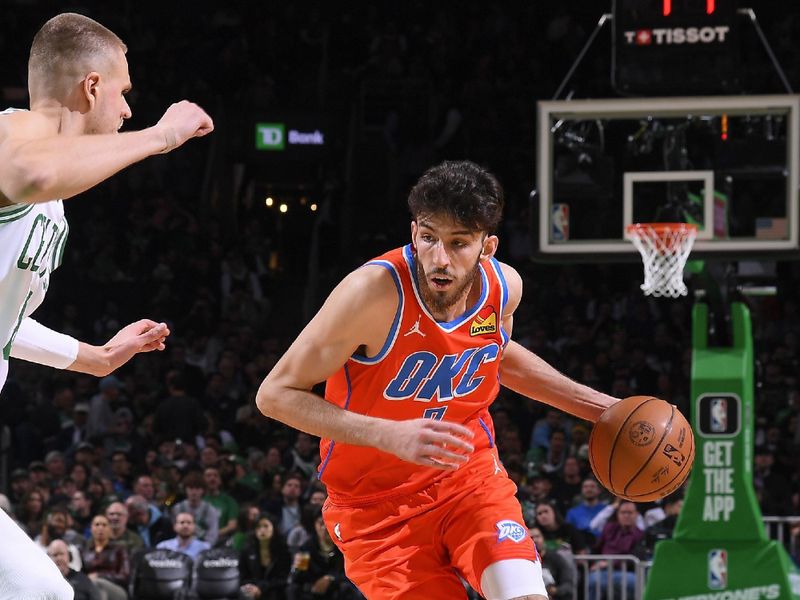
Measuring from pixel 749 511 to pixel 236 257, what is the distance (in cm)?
821

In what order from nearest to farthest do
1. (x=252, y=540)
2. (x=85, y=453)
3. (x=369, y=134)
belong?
(x=252, y=540) → (x=85, y=453) → (x=369, y=134)

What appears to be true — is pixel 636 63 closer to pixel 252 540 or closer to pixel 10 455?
pixel 252 540

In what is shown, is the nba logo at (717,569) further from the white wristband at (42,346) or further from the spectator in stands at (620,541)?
the white wristband at (42,346)

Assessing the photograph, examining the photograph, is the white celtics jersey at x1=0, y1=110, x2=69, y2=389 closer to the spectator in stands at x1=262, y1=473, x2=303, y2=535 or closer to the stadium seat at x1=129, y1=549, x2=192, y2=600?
the stadium seat at x1=129, y1=549, x2=192, y2=600

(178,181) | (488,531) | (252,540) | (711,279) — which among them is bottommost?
(252,540)

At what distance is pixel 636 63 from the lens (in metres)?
8.23

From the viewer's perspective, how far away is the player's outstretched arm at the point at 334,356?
3984mm

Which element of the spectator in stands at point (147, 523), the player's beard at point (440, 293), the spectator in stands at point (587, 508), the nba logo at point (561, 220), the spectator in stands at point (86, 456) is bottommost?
the spectator in stands at point (147, 523)

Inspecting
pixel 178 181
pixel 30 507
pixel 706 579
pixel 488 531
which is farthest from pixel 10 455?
pixel 488 531

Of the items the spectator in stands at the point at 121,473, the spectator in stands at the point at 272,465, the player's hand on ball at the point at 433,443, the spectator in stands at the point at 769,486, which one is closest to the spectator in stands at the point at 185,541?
the spectator in stands at the point at 272,465

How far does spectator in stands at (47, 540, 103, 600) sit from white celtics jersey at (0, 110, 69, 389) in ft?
19.2

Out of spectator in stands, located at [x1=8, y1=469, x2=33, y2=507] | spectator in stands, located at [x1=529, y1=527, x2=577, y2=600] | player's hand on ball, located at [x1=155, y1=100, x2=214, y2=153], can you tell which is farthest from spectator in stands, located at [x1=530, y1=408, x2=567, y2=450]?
player's hand on ball, located at [x1=155, y1=100, x2=214, y2=153]

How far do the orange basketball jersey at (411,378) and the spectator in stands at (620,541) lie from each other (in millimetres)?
5690

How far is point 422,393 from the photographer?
4.32 m
